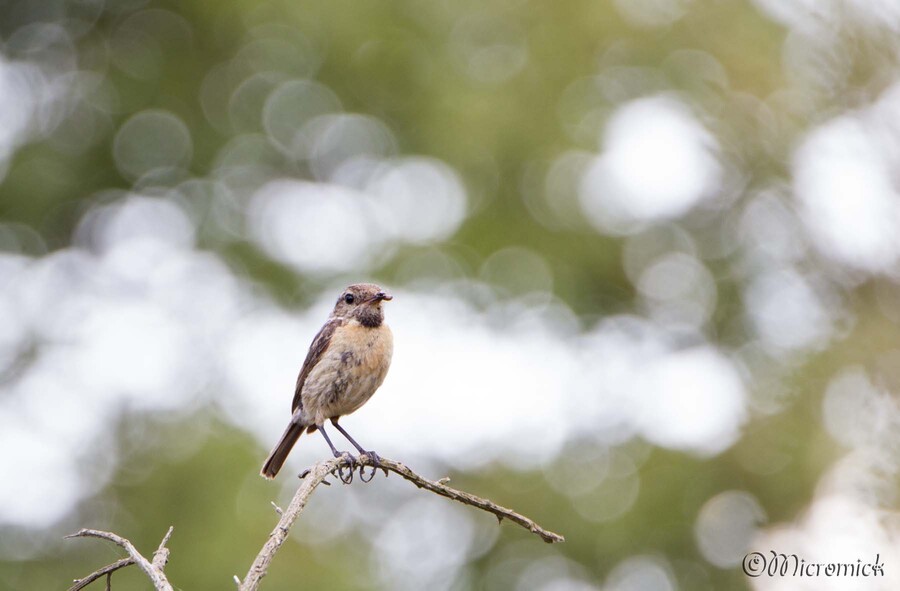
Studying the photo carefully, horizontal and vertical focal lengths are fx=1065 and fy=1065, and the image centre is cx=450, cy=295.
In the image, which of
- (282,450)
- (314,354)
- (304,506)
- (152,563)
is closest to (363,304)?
(314,354)

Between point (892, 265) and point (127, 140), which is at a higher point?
point (127, 140)

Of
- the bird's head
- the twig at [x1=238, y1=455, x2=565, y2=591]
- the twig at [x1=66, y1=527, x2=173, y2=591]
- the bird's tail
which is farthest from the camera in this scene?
the bird's tail

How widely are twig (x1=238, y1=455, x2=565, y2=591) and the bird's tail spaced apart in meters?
2.67

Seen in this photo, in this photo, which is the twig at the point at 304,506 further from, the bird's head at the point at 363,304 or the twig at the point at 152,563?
the bird's head at the point at 363,304

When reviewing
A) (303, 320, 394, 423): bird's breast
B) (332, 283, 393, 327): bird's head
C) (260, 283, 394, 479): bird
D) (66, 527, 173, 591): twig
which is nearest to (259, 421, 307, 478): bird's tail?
(260, 283, 394, 479): bird

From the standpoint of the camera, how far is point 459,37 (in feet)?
63.8

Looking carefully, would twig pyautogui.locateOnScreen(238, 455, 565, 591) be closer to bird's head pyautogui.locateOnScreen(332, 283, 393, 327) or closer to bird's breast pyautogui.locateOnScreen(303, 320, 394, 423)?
bird's breast pyautogui.locateOnScreen(303, 320, 394, 423)

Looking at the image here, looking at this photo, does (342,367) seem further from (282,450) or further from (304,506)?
(304,506)

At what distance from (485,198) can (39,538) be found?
29.7ft

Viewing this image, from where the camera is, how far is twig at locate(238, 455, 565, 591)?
2898 mm

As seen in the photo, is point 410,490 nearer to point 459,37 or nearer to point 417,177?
point 417,177

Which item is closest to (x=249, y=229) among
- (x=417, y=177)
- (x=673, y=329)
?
(x=417, y=177)

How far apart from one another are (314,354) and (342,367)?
1.40ft

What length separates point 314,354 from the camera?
22.3 feet
